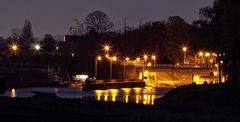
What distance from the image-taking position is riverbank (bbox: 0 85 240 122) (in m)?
35.2

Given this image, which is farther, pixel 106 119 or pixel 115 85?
pixel 115 85

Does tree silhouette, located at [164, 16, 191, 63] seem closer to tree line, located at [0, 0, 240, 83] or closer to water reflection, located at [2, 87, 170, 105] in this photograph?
tree line, located at [0, 0, 240, 83]

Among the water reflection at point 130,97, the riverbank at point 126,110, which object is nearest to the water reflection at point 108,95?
the water reflection at point 130,97

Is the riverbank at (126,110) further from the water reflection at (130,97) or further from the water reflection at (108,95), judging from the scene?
the water reflection at (108,95)

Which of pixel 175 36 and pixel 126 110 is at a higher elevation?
pixel 175 36

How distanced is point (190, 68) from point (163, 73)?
895cm

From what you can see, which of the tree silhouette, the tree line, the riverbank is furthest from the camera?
the tree silhouette

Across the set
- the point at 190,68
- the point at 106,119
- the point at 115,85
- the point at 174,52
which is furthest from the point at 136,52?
the point at 106,119

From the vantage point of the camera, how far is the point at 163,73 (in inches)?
6033

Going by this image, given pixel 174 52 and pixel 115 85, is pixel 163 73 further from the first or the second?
pixel 115 85

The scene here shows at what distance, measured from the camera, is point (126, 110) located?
43688mm

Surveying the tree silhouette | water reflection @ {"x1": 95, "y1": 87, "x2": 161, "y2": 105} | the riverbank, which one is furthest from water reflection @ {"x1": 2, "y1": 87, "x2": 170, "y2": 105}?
the tree silhouette

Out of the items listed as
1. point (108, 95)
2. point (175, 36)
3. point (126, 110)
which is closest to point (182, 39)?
point (175, 36)

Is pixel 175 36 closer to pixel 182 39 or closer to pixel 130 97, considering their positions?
pixel 182 39
